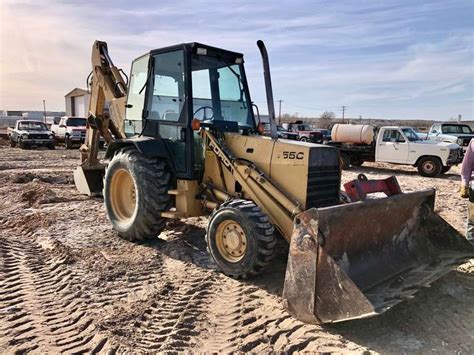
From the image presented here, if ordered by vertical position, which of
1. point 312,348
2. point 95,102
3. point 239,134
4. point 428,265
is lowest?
point 312,348

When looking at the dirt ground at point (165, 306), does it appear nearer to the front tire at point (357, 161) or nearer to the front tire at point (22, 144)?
the front tire at point (357, 161)

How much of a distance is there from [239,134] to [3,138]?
2824 centimetres

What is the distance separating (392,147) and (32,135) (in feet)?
59.7

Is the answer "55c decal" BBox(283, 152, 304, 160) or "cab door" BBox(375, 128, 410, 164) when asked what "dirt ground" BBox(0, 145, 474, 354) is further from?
"cab door" BBox(375, 128, 410, 164)

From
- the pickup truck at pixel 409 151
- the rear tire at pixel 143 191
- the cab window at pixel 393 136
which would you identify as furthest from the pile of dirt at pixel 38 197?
the cab window at pixel 393 136

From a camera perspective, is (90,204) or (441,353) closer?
(441,353)

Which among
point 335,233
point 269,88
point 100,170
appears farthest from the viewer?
point 100,170

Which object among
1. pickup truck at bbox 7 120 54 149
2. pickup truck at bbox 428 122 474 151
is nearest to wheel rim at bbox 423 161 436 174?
pickup truck at bbox 428 122 474 151

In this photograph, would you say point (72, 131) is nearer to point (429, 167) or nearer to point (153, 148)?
point (429, 167)

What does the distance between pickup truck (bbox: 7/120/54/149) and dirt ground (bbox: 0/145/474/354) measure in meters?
18.2

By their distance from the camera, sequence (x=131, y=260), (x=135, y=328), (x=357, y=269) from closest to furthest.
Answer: (x=135, y=328) < (x=357, y=269) < (x=131, y=260)

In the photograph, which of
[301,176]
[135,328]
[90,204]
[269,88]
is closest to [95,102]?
[90,204]

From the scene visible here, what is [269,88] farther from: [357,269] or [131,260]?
[131,260]

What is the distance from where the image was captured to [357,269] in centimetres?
433
